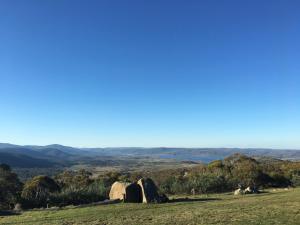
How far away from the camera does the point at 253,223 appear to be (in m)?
13.2

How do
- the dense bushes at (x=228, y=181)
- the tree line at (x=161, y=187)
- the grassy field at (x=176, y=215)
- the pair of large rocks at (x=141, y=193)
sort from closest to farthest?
1. the grassy field at (x=176, y=215)
2. the pair of large rocks at (x=141, y=193)
3. the tree line at (x=161, y=187)
4. the dense bushes at (x=228, y=181)

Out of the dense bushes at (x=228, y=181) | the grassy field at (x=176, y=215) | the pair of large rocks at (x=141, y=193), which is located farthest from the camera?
the dense bushes at (x=228, y=181)

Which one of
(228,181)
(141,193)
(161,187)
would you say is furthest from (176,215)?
(228,181)

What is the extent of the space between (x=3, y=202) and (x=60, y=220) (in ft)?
36.1

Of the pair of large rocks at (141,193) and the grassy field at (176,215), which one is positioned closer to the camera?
the grassy field at (176,215)

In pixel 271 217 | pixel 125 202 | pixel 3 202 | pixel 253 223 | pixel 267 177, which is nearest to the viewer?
pixel 253 223

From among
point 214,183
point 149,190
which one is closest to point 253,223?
point 149,190

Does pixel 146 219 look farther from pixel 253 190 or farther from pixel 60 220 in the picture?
pixel 253 190

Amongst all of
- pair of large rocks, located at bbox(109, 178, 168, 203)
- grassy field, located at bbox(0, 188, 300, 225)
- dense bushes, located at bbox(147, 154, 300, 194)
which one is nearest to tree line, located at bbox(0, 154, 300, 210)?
dense bushes, located at bbox(147, 154, 300, 194)

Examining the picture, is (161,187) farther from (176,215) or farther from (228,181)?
(176,215)

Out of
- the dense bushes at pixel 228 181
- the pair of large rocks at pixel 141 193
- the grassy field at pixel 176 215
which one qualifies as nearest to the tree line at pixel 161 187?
the dense bushes at pixel 228 181

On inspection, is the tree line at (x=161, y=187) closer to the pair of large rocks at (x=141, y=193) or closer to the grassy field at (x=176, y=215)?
the pair of large rocks at (x=141, y=193)

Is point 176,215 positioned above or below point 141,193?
below

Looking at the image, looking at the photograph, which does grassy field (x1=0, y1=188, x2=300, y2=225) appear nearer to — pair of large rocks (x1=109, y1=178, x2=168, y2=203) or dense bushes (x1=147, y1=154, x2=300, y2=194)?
pair of large rocks (x1=109, y1=178, x2=168, y2=203)
